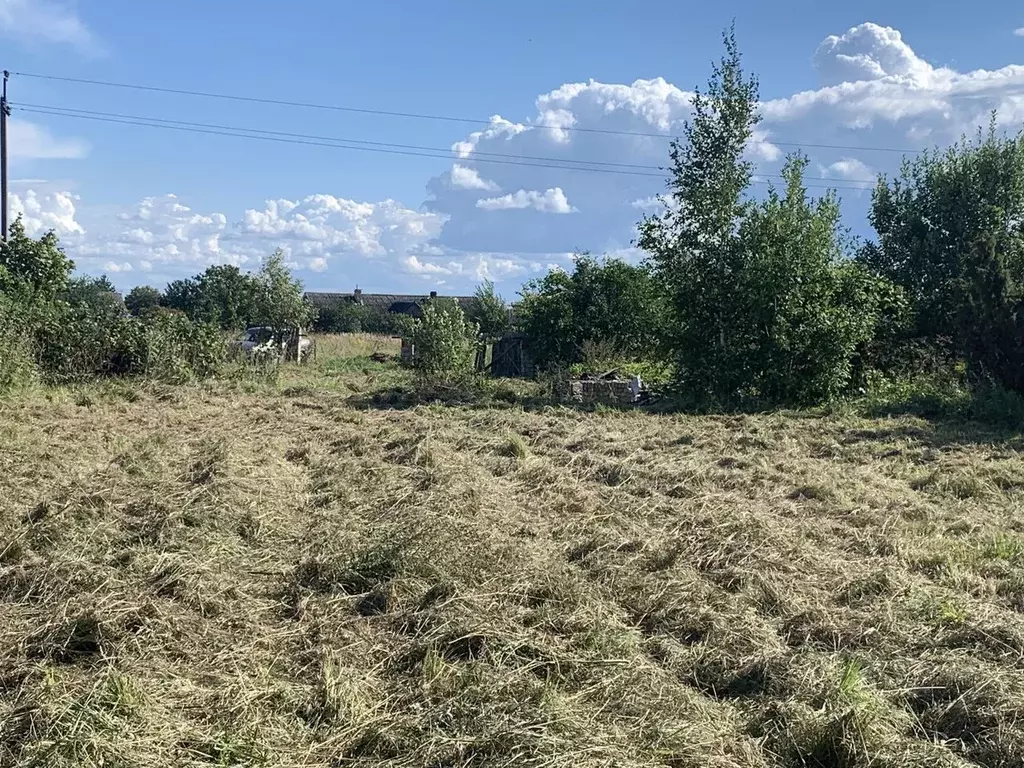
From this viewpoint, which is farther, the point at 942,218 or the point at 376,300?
the point at 376,300

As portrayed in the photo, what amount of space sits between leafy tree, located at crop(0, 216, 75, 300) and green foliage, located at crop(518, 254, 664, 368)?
1068 cm

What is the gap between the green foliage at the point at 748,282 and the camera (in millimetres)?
12773

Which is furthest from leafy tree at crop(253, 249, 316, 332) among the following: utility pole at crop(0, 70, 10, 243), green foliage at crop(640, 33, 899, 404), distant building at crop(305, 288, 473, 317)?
distant building at crop(305, 288, 473, 317)

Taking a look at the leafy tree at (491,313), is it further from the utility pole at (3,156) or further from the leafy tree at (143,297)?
the leafy tree at (143,297)

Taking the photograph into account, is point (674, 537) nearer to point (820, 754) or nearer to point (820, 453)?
point (820, 754)

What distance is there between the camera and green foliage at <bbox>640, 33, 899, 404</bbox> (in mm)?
12773

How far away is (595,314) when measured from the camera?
20422 millimetres

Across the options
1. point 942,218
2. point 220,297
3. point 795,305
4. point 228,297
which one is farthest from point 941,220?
point 220,297

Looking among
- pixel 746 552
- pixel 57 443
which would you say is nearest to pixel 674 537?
pixel 746 552

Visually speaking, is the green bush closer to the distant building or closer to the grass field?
the grass field

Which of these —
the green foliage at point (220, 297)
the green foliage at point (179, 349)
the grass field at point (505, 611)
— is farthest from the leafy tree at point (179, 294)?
the grass field at point (505, 611)

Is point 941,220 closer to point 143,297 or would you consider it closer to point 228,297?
point 228,297

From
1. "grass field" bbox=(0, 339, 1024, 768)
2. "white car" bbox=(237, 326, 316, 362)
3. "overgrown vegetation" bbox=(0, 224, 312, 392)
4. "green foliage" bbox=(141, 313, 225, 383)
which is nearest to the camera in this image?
"grass field" bbox=(0, 339, 1024, 768)

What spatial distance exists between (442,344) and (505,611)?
1127 centimetres
